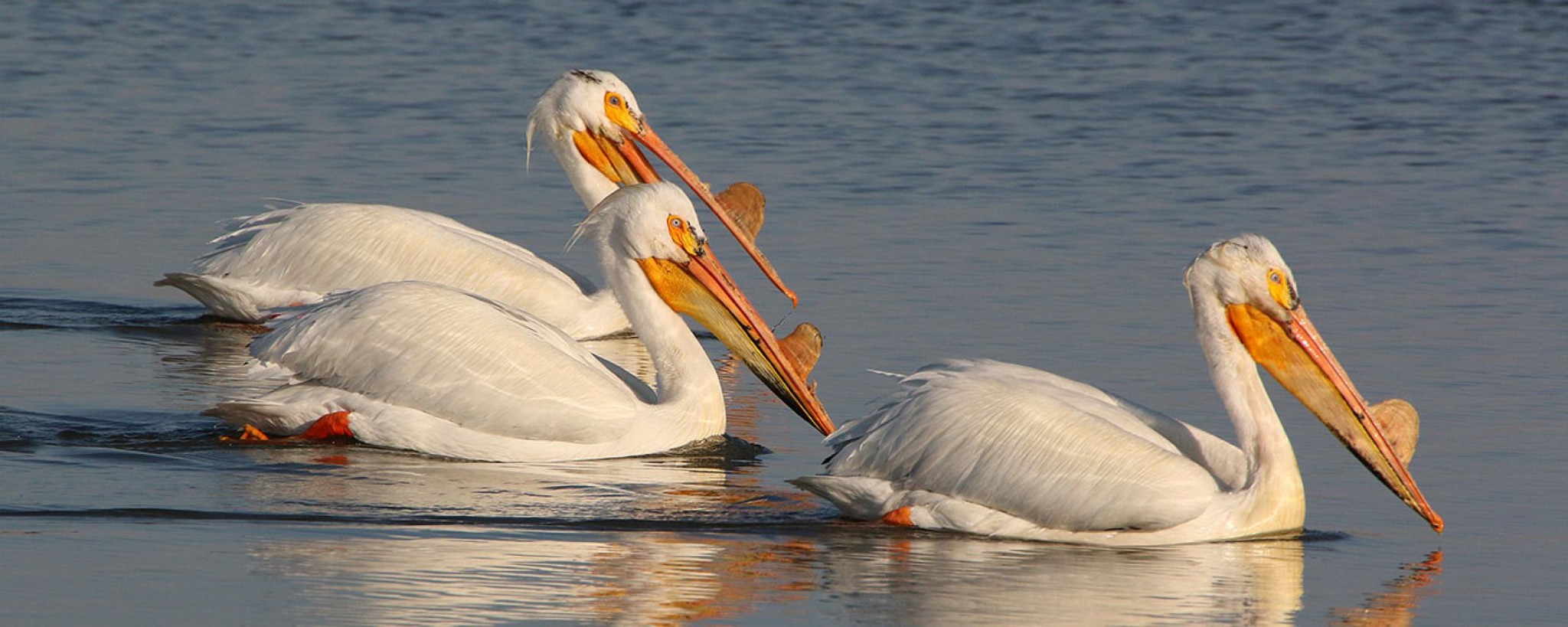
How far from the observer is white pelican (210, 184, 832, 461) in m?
6.17

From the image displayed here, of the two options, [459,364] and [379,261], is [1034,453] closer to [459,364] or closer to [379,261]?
[459,364]

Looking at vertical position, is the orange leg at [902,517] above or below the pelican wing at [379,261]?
below

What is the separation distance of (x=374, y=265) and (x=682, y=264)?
70.0 inches

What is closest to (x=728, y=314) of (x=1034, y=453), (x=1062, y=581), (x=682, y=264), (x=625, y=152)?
(x=682, y=264)

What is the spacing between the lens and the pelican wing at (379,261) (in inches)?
312

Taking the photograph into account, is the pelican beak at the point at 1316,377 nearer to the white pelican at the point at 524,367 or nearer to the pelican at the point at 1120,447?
the pelican at the point at 1120,447

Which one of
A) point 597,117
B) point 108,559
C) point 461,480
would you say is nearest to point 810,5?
point 597,117

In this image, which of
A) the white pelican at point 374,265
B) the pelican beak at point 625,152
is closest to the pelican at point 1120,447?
the white pelican at point 374,265

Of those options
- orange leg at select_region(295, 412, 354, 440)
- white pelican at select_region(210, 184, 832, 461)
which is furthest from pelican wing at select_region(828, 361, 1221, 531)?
→ orange leg at select_region(295, 412, 354, 440)

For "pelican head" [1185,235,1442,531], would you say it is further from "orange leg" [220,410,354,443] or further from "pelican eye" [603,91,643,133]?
"pelican eye" [603,91,643,133]

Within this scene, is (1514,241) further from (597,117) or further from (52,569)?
(52,569)

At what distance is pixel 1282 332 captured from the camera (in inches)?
221

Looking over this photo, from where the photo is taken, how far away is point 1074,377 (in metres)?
6.84

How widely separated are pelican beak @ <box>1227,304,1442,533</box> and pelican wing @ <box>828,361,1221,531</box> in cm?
26
